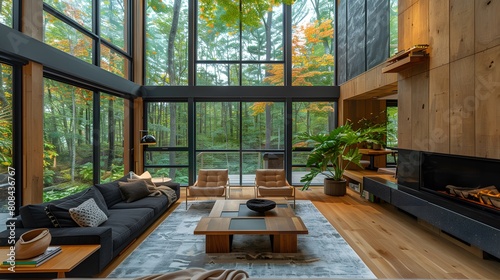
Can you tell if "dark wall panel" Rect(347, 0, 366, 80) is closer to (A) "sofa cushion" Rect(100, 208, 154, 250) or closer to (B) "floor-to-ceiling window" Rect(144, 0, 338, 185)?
(B) "floor-to-ceiling window" Rect(144, 0, 338, 185)

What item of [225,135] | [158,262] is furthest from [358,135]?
[158,262]

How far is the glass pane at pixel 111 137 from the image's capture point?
17.8 feet

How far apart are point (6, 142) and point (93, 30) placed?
282 cm

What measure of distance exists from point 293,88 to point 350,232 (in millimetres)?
4103

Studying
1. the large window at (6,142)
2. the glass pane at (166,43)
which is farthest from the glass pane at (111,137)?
the large window at (6,142)

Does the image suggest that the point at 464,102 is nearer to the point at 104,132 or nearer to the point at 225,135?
the point at 225,135

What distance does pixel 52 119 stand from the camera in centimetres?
400

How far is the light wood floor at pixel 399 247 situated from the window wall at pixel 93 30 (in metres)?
3.40

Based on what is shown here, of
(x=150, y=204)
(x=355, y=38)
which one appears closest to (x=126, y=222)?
(x=150, y=204)

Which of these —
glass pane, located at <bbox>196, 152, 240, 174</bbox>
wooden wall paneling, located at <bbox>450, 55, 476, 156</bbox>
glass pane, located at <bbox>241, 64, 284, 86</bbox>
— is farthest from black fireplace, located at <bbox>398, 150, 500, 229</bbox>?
glass pane, located at <bbox>196, 152, 240, 174</bbox>

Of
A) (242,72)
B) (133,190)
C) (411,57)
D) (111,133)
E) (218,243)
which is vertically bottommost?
(218,243)

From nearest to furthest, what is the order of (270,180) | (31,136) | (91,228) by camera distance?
1. (91,228)
2. (31,136)
3. (270,180)

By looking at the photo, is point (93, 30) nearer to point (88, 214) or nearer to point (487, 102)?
point (88, 214)

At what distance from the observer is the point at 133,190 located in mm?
4391
